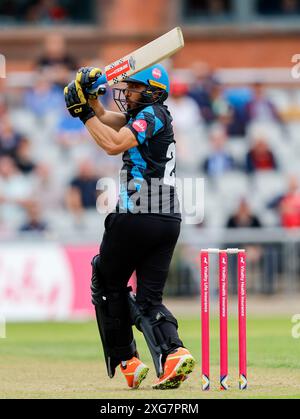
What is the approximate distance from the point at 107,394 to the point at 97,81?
2202mm

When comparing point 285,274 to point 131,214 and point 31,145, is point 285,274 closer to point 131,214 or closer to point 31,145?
point 31,145

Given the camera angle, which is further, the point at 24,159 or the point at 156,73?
the point at 24,159

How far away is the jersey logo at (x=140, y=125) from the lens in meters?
8.16

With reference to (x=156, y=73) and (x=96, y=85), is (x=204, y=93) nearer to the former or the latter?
(x=156, y=73)

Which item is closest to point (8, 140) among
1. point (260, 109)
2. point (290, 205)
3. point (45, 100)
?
point (45, 100)

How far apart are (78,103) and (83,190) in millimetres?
9868

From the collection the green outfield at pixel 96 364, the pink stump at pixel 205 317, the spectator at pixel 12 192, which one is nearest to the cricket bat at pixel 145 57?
the pink stump at pixel 205 317

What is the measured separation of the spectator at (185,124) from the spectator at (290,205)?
1.47 m

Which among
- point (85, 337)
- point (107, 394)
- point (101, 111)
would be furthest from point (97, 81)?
point (85, 337)

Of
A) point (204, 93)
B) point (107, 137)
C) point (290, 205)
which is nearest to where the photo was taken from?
point (107, 137)

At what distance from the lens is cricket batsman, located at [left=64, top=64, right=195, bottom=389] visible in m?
8.18

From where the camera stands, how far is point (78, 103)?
8.14 m

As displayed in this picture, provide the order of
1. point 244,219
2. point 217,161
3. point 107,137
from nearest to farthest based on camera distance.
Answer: point 107,137, point 244,219, point 217,161

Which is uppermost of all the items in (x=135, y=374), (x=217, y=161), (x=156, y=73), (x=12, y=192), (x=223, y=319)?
(x=156, y=73)
